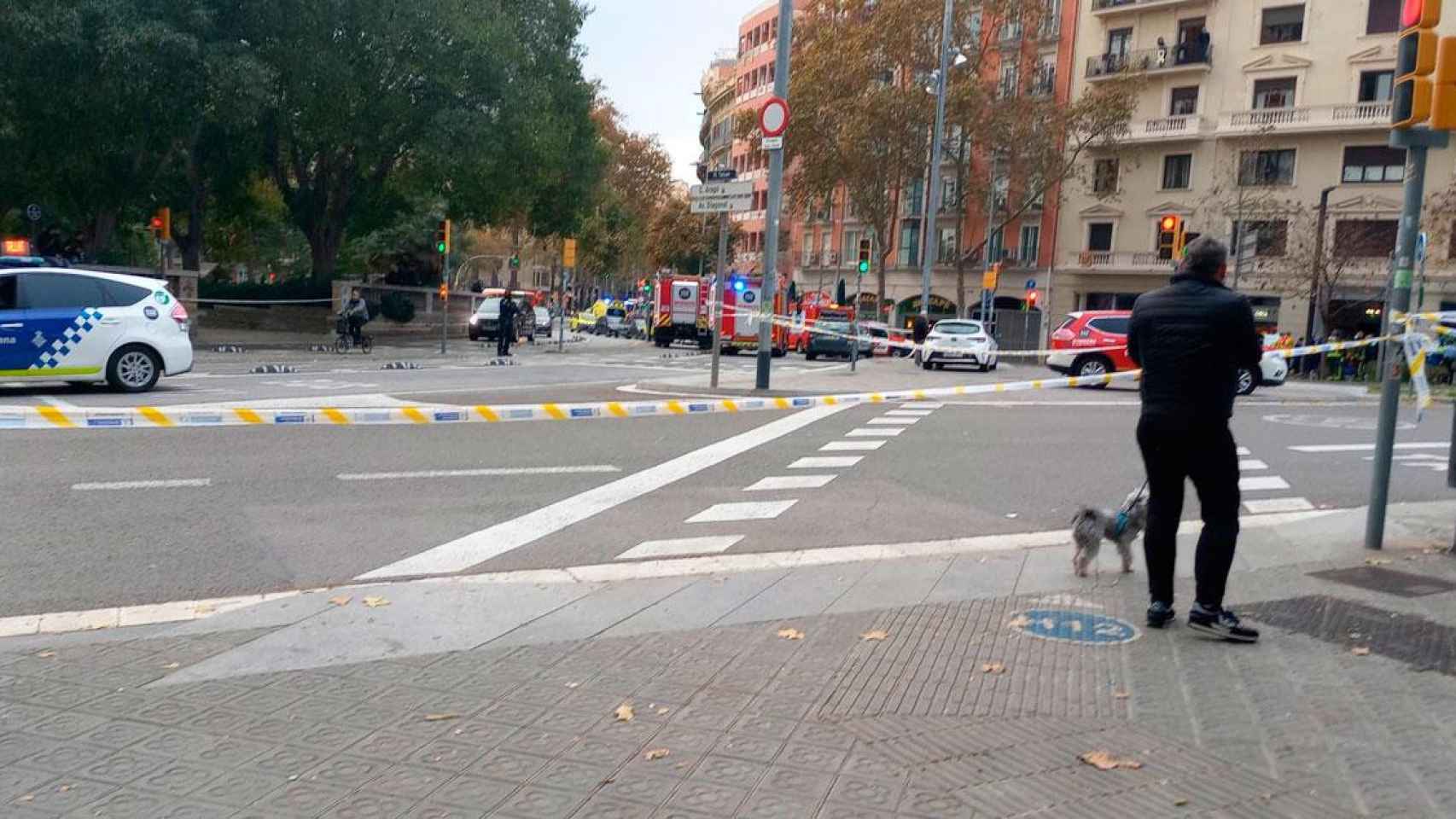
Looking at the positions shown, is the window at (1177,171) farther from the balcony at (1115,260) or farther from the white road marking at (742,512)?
the white road marking at (742,512)

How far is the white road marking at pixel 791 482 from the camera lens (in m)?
9.84

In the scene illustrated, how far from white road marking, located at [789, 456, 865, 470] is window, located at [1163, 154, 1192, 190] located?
44201 mm

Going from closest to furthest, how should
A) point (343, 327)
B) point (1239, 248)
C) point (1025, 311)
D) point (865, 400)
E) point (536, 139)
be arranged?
point (865, 400)
point (343, 327)
point (536, 139)
point (1239, 248)
point (1025, 311)

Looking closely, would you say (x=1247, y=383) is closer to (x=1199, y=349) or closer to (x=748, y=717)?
(x=1199, y=349)

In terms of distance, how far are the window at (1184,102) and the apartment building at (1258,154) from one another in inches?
2.0

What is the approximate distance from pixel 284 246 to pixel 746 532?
6826cm

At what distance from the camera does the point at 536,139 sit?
3725cm

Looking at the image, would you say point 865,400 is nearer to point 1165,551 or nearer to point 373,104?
point 1165,551

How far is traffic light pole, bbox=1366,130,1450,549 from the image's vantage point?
298 inches

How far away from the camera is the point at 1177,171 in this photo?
168 feet

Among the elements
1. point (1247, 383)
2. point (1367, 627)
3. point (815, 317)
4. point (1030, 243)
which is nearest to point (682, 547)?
point (1367, 627)

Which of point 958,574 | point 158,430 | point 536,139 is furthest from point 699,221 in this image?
point 958,574

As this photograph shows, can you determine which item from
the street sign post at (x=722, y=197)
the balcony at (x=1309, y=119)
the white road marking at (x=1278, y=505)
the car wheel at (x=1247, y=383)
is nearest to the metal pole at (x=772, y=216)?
the street sign post at (x=722, y=197)

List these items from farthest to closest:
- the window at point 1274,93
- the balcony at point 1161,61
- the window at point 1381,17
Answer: the balcony at point 1161,61 < the window at point 1274,93 < the window at point 1381,17
